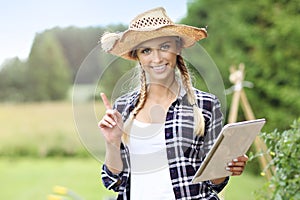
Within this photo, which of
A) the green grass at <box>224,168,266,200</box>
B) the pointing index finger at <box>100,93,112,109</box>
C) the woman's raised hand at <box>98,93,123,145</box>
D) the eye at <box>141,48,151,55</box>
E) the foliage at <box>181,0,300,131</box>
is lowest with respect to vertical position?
the green grass at <box>224,168,266,200</box>

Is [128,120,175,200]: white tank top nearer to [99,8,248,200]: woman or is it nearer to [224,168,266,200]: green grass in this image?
[99,8,248,200]: woman

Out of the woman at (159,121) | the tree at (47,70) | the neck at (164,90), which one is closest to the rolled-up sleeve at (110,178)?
the woman at (159,121)

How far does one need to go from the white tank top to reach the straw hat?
0.20 meters

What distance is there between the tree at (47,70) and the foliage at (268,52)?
87.6 inches

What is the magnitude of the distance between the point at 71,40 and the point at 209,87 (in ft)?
18.4

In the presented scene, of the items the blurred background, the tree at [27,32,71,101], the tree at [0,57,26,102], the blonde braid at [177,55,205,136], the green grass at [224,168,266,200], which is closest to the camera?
the blonde braid at [177,55,205,136]

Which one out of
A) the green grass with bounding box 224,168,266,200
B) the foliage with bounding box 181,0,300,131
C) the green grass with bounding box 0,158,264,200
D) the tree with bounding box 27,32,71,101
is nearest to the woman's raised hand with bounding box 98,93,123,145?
the foliage with bounding box 181,0,300,131

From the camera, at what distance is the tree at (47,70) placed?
291 inches

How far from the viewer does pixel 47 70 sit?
7.48m

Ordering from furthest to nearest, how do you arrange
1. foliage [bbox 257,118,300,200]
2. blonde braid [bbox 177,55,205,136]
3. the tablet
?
foliage [bbox 257,118,300,200] < blonde braid [bbox 177,55,205,136] < the tablet

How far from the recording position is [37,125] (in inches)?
297

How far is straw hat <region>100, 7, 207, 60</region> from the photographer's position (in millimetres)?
1621

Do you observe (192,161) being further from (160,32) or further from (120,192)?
(160,32)

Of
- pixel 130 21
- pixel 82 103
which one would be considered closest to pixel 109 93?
pixel 82 103
